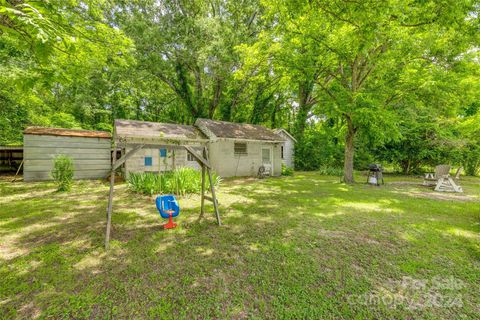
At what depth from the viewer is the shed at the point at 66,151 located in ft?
34.1

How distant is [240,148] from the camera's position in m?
14.2

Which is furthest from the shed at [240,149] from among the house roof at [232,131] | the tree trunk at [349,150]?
the tree trunk at [349,150]

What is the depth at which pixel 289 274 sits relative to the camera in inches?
119

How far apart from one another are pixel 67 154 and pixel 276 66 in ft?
41.1

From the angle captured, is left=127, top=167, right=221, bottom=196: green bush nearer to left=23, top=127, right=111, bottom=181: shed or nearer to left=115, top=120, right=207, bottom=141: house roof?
left=115, top=120, right=207, bottom=141: house roof

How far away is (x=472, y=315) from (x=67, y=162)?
Result: 1156 centimetres

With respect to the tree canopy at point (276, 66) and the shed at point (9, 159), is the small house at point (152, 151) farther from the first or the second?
the shed at point (9, 159)

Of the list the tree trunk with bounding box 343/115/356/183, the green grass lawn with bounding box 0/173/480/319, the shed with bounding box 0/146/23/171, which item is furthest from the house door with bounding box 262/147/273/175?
the shed with bounding box 0/146/23/171

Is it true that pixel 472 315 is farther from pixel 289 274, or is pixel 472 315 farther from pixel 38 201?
pixel 38 201

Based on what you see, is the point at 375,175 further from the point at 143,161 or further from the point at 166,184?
the point at 143,161

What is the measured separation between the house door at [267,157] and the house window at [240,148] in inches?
64.2

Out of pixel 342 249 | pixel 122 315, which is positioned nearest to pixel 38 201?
pixel 122 315

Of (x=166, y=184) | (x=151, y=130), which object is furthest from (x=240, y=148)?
(x=166, y=184)

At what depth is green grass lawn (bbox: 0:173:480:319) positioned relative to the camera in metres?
2.39
